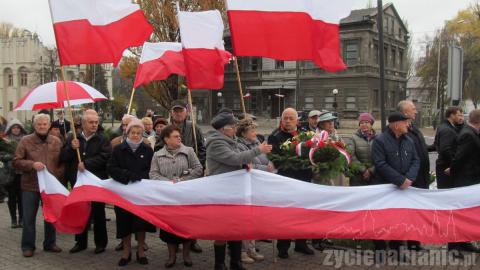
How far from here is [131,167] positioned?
20.4 feet

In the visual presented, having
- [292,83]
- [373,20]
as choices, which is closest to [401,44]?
[373,20]

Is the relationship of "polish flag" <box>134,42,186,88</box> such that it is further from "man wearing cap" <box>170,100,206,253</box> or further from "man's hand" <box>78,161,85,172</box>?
"man's hand" <box>78,161,85,172</box>

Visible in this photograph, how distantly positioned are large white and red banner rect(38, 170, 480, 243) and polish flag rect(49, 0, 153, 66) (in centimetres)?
213

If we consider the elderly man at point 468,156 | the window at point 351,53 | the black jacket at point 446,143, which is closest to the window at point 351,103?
the window at point 351,53

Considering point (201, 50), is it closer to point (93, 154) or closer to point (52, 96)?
point (93, 154)

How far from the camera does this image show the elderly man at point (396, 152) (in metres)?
6.02

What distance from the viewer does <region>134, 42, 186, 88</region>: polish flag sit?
9.46 m

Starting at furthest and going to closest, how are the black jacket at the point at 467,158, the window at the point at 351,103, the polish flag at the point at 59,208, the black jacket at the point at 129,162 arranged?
the window at the point at 351,103, the polish flag at the point at 59,208, the black jacket at the point at 467,158, the black jacket at the point at 129,162

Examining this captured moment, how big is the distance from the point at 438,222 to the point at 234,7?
362 centimetres

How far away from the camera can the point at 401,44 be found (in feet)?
189

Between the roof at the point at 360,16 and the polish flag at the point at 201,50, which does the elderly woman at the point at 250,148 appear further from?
the roof at the point at 360,16

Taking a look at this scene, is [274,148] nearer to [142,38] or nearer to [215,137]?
[215,137]

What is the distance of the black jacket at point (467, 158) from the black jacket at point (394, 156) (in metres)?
0.69

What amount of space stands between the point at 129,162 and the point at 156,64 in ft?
12.1
